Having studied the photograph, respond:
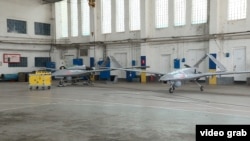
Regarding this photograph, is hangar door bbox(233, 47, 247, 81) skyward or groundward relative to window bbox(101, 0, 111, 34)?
groundward

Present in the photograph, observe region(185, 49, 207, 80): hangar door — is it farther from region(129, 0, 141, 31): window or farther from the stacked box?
the stacked box

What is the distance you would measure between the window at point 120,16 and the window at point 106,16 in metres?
1.17

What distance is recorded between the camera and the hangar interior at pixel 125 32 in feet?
72.1

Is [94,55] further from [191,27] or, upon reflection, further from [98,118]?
[98,118]

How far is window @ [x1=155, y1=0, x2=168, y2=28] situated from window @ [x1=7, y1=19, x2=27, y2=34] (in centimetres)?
1613

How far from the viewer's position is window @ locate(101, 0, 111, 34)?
30047mm

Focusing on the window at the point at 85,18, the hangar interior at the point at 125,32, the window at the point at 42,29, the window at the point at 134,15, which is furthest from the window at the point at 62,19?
the window at the point at 134,15

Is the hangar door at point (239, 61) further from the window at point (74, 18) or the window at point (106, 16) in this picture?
the window at point (74, 18)

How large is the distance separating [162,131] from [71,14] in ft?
94.8

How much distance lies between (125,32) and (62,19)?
1065 cm

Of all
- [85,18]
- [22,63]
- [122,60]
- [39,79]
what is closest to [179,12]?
[122,60]

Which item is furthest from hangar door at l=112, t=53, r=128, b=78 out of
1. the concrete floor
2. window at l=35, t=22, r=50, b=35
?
the concrete floor

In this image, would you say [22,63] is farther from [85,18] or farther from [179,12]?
[179,12]

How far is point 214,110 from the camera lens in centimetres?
1012
